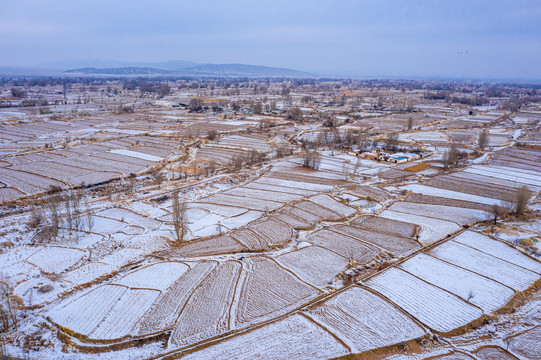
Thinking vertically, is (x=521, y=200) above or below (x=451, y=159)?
below

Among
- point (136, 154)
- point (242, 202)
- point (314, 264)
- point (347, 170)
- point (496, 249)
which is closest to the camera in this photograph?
point (314, 264)

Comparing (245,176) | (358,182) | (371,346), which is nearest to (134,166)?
(245,176)

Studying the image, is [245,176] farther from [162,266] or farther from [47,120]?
Result: [47,120]

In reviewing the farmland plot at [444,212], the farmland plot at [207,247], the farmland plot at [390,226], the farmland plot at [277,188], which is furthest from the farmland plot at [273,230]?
the farmland plot at [444,212]

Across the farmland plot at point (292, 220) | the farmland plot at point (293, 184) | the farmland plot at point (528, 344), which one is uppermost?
the farmland plot at point (293, 184)

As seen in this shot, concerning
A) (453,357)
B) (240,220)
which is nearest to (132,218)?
(240,220)

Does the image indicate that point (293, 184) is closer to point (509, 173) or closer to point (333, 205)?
point (333, 205)

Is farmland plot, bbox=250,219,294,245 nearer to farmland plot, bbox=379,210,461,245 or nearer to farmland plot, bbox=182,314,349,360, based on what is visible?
farmland plot, bbox=182,314,349,360

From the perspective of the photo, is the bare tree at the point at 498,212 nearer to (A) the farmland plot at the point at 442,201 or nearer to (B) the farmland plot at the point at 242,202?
(A) the farmland plot at the point at 442,201
